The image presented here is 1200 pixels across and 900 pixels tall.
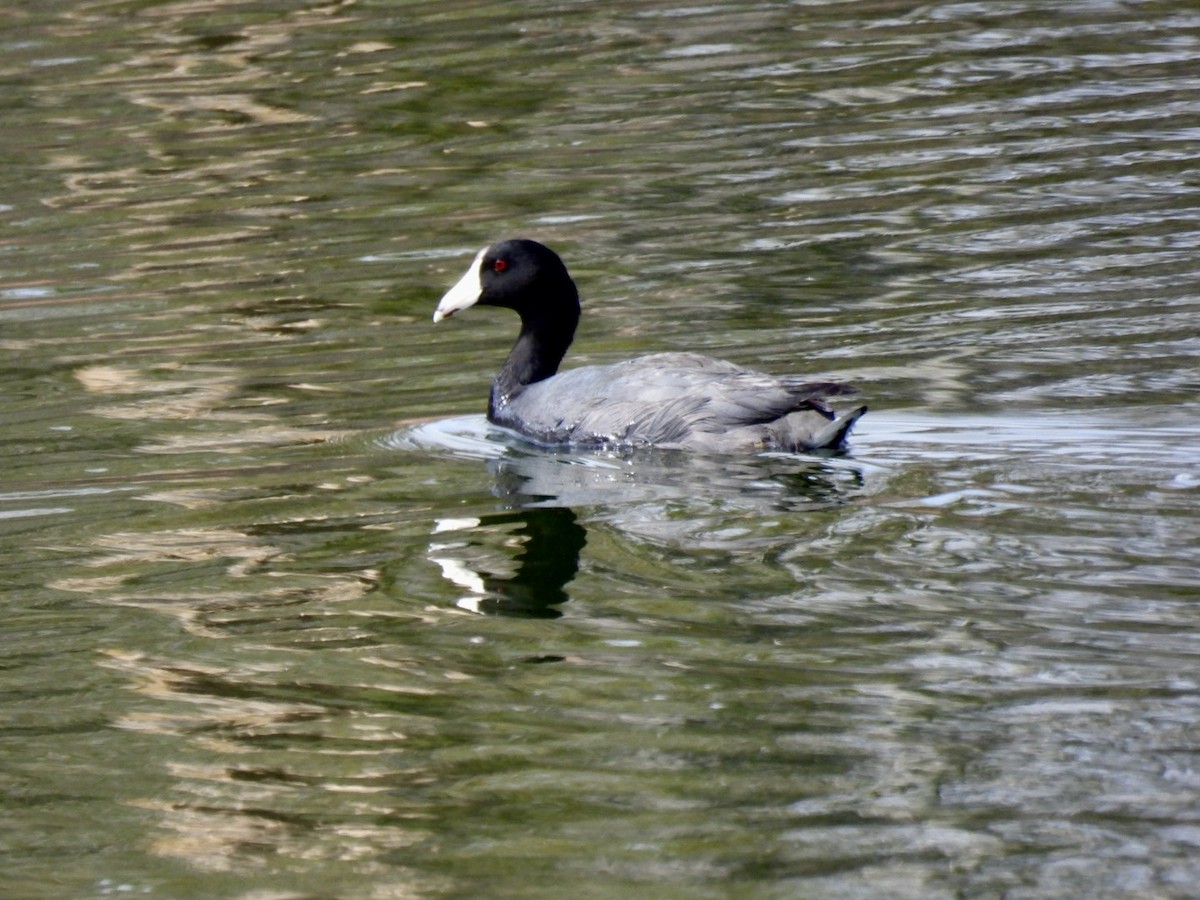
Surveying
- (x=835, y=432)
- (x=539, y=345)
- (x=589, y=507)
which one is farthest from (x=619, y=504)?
(x=539, y=345)

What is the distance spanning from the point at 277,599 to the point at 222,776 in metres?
1.31

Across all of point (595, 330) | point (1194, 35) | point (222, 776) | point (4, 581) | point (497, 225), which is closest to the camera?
point (222, 776)

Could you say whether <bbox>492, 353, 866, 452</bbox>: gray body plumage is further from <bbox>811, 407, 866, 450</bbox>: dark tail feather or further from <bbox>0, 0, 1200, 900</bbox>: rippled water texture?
<bbox>0, 0, 1200, 900</bbox>: rippled water texture

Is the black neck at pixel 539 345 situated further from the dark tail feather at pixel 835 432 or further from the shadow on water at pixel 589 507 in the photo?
the dark tail feather at pixel 835 432

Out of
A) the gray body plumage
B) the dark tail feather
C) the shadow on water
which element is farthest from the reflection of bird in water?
the dark tail feather

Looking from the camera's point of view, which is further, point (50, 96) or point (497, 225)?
point (50, 96)

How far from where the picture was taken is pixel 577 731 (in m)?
4.79

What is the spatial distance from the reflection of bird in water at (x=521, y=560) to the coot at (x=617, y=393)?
0.62 metres

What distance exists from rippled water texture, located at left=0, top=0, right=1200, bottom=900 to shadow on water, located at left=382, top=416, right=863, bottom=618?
0.09ft

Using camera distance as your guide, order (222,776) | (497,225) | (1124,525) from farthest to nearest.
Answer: (497,225) < (1124,525) < (222,776)

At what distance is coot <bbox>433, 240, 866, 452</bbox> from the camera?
23.2 feet

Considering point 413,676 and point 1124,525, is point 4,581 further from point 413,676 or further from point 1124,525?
point 1124,525

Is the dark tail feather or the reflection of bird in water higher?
the dark tail feather

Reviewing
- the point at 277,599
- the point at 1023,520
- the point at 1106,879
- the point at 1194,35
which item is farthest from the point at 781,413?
the point at 1194,35
